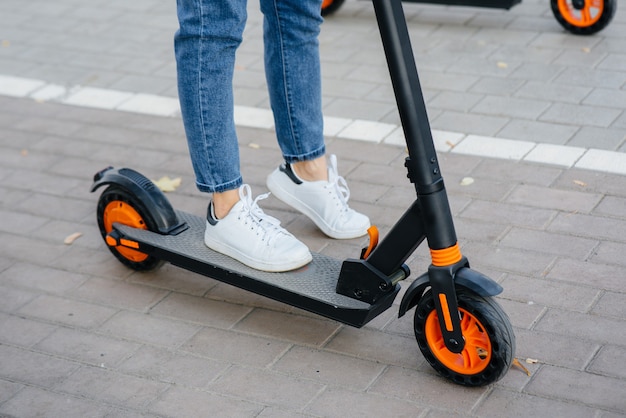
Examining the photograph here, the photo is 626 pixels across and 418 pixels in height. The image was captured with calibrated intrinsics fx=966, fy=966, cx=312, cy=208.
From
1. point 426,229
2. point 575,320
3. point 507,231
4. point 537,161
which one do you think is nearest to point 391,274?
point 426,229

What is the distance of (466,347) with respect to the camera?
2.75m

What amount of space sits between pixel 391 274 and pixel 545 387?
0.55 meters

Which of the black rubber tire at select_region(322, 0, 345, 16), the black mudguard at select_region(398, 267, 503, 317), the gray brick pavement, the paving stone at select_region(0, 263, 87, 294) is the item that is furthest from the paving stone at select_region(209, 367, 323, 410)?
the black rubber tire at select_region(322, 0, 345, 16)

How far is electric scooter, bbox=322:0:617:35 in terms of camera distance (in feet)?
17.1

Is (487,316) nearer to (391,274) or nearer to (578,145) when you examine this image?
(391,274)

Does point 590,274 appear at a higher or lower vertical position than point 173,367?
lower

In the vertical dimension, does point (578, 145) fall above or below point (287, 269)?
Result: below

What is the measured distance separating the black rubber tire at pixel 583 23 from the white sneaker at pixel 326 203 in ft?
7.41

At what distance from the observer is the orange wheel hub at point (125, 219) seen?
11.6ft

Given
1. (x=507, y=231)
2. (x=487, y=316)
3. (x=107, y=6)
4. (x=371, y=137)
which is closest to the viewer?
(x=487, y=316)

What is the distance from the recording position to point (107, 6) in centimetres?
672

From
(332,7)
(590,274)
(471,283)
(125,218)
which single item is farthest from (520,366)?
(332,7)

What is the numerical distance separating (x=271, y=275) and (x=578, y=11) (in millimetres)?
3031

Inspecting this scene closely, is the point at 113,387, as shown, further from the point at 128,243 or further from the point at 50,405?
the point at 128,243
